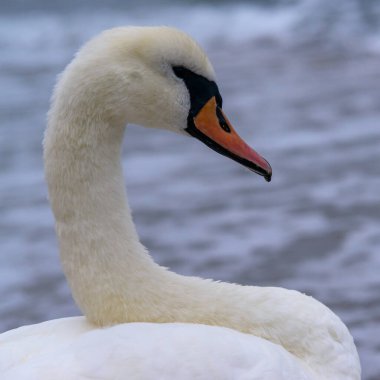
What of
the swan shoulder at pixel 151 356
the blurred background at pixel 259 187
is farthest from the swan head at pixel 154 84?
the blurred background at pixel 259 187

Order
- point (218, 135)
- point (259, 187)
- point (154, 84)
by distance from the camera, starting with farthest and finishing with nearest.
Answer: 1. point (259, 187)
2. point (218, 135)
3. point (154, 84)

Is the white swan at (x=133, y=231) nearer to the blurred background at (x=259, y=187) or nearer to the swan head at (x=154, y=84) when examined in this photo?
the swan head at (x=154, y=84)

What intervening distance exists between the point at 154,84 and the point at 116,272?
58 centimetres

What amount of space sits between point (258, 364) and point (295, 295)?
536 mm

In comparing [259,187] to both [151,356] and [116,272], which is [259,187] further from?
[151,356]

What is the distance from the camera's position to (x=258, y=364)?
2982 mm

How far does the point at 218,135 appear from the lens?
335cm

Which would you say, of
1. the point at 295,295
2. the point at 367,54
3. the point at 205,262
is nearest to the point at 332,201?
the point at 205,262

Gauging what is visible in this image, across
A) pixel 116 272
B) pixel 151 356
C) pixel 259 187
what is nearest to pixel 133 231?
pixel 116 272

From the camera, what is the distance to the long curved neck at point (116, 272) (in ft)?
10.6

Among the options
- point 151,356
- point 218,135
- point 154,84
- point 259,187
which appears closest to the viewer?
point 151,356

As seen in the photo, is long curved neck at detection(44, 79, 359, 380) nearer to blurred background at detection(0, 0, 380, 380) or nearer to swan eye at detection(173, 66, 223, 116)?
swan eye at detection(173, 66, 223, 116)

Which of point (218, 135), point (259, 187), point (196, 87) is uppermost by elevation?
point (196, 87)

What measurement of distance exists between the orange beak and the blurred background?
1394 millimetres
